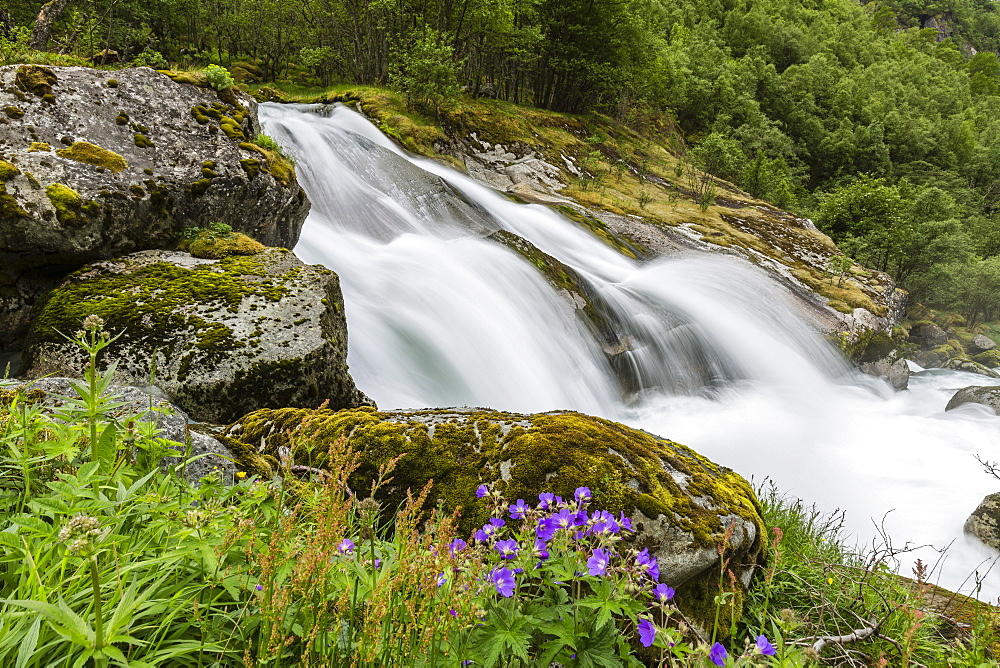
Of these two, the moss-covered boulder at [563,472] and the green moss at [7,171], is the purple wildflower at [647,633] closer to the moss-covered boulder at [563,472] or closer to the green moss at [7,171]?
the moss-covered boulder at [563,472]

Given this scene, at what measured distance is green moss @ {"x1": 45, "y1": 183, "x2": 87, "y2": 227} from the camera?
4.66 metres

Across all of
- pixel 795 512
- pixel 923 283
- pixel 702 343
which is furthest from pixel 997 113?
pixel 795 512

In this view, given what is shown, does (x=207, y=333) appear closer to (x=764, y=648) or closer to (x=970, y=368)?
(x=764, y=648)

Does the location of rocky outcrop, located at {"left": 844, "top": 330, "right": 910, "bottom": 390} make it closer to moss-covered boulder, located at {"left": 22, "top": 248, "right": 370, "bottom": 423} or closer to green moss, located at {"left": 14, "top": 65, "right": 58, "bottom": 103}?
moss-covered boulder, located at {"left": 22, "top": 248, "right": 370, "bottom": 423}

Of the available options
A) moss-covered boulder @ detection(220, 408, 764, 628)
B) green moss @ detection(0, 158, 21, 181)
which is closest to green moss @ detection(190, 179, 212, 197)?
green moss @ detection(0, 158, 21, 181)

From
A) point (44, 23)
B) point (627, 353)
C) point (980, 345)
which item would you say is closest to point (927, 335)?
point (980, 345)

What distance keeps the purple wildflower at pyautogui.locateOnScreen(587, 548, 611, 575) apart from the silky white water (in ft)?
14.8

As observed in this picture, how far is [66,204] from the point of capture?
15.4 feet

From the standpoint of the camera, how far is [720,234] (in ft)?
49.9

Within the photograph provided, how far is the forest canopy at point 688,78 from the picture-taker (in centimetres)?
1880

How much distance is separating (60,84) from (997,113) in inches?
3030

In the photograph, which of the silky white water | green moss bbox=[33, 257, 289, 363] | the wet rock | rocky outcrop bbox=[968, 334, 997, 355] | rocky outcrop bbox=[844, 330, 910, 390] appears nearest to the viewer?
green moss bbox=[33, 257, 289, 363]

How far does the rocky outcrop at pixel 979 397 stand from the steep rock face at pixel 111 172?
1405 cm

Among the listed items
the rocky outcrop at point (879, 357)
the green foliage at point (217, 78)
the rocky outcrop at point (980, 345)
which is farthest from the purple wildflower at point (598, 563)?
the rocky outcrop at point (980, 345)
